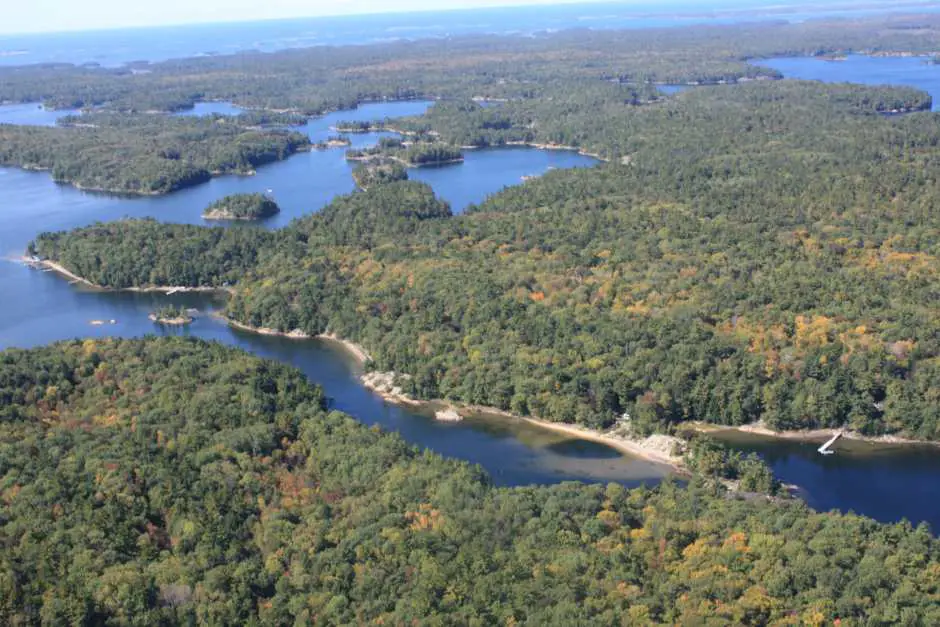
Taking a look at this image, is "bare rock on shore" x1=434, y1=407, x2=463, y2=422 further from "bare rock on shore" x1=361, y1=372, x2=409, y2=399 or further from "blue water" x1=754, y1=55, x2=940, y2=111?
"blue water" x1=754, y1=55, x2=940, y2=111

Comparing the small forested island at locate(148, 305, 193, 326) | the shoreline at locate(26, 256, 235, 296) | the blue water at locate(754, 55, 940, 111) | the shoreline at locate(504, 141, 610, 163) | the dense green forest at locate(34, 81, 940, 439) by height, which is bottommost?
the small forested island at locate(148, 305, 193, 326)

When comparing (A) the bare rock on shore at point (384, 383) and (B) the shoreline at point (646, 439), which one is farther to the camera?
(A) the bare rock on shore at point (384, 383)

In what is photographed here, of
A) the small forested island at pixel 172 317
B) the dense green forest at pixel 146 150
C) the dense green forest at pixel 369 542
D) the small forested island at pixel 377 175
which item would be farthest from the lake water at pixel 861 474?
Answer: the dense green forest at pixel 146 150

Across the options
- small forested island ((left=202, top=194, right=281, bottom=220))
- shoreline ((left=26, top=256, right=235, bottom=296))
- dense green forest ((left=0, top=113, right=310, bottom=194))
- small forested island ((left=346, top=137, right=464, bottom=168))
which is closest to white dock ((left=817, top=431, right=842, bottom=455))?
shoreline ((left=26, top=256, right=235, bottom=296))

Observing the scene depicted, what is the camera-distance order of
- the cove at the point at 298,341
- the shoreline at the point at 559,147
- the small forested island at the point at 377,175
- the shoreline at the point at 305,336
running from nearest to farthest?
1. the cove at the point at 298,341
2. the shoreline at the point at 305,336
3. the small forested island at the point at 377,175
4. the shoreline at the point at 559,147

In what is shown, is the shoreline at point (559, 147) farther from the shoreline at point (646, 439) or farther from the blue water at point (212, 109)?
the shoreline at point (646, 439)

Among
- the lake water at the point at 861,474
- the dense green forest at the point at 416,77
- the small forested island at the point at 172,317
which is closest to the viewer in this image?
the lake water at the point at 861,474

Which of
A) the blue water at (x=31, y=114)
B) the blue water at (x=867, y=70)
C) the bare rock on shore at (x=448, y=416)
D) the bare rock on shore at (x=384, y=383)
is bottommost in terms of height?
the bare rock on shore at (x=448, y=416)
